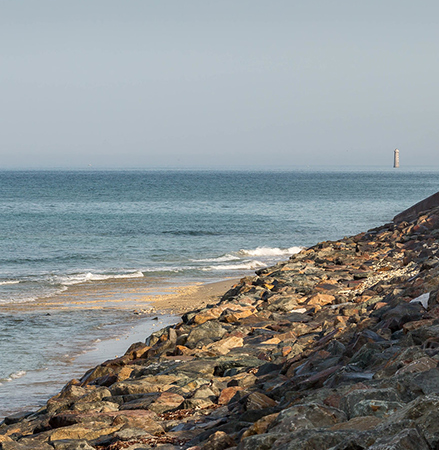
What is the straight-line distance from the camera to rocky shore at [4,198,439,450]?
157 inches

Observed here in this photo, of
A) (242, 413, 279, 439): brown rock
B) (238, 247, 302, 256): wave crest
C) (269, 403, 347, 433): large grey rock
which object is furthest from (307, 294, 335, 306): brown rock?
(238, 247, 302, 256): wave crest

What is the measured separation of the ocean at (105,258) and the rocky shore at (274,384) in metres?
2.62

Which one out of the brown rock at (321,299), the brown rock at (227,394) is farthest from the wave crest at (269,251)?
the brown rock at (227,394)

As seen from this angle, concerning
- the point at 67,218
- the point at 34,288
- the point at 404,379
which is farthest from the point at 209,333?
the point at 67,218

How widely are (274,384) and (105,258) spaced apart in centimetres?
2326

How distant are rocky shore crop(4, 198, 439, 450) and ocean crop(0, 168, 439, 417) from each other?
2621 mm

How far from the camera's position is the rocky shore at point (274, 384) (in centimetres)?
398

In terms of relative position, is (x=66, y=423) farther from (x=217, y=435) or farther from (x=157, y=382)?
(x=217, y=435)

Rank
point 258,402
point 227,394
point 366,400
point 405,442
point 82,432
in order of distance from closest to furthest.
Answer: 1. point 405,442
2. point 366,400
3. point 258,402
4. point 82,432
5. point 227,394

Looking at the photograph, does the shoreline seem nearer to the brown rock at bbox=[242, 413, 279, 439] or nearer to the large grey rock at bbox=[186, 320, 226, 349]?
the large grey rock at bbox=[186, 320, 226, 349]

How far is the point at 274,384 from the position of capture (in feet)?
22.0

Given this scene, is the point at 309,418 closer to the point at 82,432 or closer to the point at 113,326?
the point at 82,432

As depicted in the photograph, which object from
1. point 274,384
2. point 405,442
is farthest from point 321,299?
point 405,442

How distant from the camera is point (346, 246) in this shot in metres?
20.3
